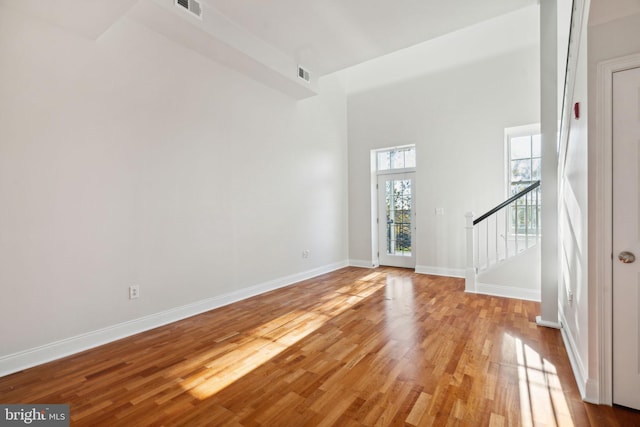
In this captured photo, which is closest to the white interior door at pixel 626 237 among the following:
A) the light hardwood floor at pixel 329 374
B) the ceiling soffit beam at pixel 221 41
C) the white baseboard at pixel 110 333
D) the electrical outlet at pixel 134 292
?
the light hardwood floor at pixel 329 374

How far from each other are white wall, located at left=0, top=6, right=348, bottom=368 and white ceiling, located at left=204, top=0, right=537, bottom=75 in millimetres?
831

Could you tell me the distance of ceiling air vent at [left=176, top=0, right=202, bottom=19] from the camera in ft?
9.64

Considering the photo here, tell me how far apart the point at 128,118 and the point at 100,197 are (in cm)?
86

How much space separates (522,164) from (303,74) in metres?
3.86

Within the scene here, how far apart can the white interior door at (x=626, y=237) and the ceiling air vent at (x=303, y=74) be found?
3648 mm

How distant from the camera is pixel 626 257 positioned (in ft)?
5.80

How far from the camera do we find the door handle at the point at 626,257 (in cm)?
175

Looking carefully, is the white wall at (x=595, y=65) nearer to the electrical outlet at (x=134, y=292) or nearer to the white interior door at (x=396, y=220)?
the electrical outlet at (x=134, y=292)

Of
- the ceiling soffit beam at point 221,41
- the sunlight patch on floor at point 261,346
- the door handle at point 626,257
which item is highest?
the ceiling soffit beam at point 221,41

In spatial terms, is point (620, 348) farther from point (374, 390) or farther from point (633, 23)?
point (633, 23)

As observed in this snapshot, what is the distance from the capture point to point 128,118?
3.06 meters

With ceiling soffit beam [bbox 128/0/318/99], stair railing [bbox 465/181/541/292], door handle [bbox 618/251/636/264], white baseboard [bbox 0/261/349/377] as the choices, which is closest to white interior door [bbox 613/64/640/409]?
door handle [bbox 618/251/636/264]

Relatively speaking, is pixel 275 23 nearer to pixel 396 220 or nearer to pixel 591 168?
pixel 591 168

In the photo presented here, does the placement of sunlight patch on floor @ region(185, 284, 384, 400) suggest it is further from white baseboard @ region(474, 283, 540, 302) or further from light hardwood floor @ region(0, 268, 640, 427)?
white baseboard @ region(474, 283, 540, 302)
